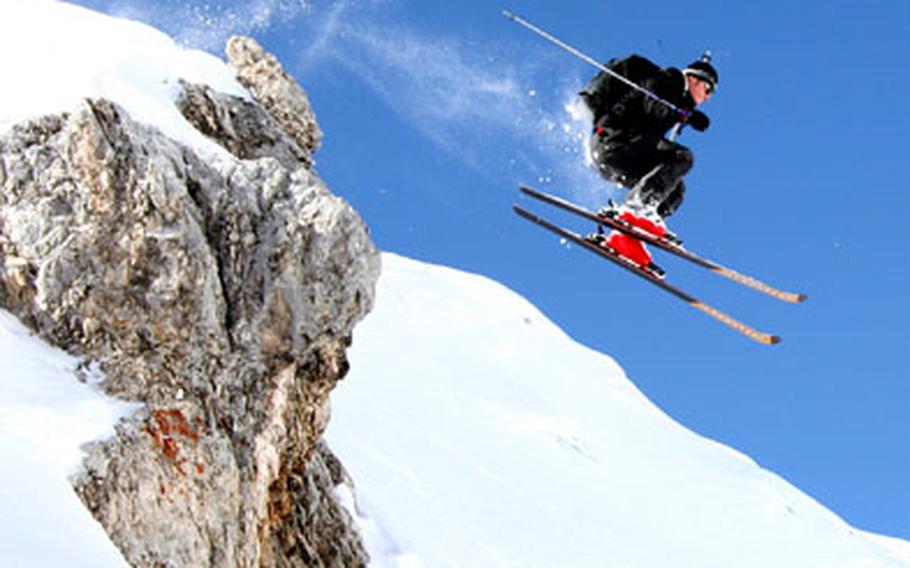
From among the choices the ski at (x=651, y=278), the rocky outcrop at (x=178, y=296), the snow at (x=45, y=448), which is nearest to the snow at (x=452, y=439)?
the snow at (x=45, y=448)

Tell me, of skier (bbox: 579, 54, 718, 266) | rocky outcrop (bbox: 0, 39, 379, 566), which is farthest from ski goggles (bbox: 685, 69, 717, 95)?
rocky outcrop (bbox: 0, 39, 379, 566)

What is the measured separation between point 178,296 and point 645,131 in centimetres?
578

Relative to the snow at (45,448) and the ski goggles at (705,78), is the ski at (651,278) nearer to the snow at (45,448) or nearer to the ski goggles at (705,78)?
the ski goggles at (705,78)

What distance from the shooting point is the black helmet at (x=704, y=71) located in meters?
12.9

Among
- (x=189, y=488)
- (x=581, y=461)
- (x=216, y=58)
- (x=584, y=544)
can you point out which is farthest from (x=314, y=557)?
(x=581, y=461)

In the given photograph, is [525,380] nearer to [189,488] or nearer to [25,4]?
[25,4]

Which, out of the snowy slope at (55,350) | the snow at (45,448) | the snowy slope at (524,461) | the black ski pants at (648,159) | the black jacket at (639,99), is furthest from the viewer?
the snowy slope at (524,461)

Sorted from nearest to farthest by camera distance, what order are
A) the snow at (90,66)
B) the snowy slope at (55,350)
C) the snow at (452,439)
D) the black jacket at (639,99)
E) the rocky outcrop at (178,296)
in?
1. the snowy slope at (55,350)
2. the snow at (452,439)
3. the rocky outcrop at (178,296)
4. the black jacket at (639,99)
5. the snow at (90,66)

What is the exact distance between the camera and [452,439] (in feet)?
113

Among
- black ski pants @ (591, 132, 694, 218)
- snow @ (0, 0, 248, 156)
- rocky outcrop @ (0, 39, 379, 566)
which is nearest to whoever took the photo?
rocky outcrop @ (0, 39, 379, 566)

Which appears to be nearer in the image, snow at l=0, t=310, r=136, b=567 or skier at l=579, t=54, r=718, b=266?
snow at l=0, t=310, r=136, b=567

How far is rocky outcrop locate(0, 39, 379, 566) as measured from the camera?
11.0 meters

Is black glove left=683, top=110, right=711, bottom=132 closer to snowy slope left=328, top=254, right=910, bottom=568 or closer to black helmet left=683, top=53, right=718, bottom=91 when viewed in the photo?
black helmet left=683, top=53, right=718, bottom=91

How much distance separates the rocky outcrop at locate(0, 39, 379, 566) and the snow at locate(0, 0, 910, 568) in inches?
19.0
